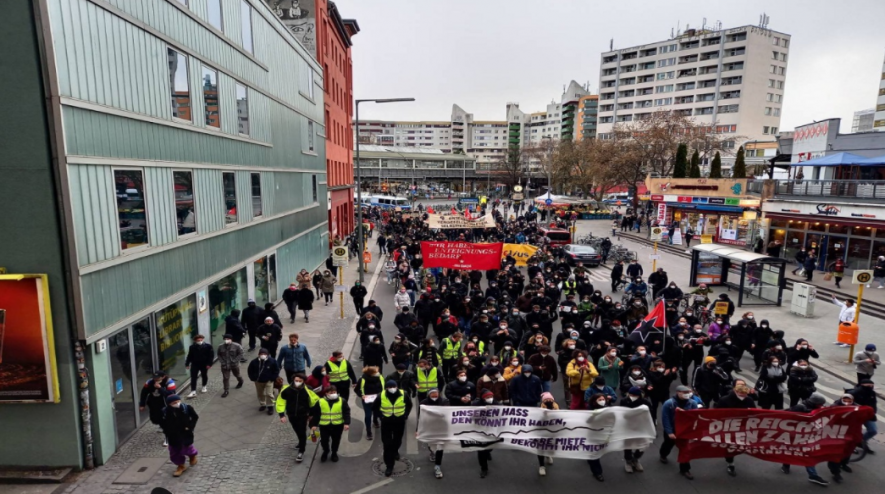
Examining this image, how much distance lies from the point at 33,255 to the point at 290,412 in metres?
4.65

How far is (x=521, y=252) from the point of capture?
24.3m

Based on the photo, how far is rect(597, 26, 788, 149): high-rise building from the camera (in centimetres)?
8462

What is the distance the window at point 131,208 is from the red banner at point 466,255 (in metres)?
10.8

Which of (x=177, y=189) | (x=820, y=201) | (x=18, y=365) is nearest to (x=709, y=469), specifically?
(x=18, y=365)

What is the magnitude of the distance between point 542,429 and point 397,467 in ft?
8.29

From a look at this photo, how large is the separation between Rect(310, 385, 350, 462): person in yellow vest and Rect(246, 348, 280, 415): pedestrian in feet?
7.03

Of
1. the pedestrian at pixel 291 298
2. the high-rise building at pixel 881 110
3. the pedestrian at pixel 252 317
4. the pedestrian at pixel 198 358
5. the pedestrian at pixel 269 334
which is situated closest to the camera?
the pedestrian at pixel 198 358

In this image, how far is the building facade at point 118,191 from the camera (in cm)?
775

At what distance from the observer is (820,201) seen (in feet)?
87.9

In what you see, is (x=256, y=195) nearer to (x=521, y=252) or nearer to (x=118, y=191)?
(x=118, y=191)

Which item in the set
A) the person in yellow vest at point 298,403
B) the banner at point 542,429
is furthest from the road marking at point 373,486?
the person in yellow vest at point 298,403

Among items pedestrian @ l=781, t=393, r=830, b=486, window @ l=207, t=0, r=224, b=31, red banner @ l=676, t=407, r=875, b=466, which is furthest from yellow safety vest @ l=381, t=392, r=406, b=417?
window @ l=207, t=0, r=224, b=31

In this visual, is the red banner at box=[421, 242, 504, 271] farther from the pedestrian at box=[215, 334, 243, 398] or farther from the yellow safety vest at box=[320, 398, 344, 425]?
the yellow safety vest at box=[320, 398, 344, 425]

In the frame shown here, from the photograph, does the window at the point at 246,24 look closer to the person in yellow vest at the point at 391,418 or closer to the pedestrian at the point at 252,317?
the pedestrian at the point at 252,317
